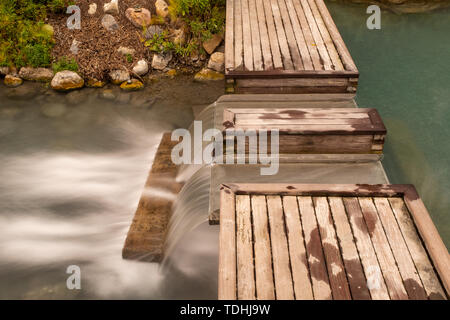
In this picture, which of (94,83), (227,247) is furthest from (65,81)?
(227,247)

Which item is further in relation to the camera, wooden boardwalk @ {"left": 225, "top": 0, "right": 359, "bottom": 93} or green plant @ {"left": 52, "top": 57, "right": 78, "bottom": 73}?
green plant @ {"left": 52, "top": 57, "right": 78, "bottom": 73}

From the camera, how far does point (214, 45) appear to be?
30.8 feet

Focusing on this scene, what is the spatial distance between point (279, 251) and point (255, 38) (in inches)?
172

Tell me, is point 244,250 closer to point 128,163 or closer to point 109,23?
Answer: point 128,163

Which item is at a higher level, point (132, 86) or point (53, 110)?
point (132, 86)

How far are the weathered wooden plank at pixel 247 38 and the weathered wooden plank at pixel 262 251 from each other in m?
2.73

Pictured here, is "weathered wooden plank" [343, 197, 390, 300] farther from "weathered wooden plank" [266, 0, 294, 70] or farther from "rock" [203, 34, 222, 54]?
"rock" [203, 34, 222, 54]

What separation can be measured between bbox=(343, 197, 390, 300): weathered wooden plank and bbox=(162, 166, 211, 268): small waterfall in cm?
181

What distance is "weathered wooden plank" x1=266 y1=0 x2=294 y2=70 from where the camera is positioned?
5.90 m

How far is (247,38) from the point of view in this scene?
6.56 meters

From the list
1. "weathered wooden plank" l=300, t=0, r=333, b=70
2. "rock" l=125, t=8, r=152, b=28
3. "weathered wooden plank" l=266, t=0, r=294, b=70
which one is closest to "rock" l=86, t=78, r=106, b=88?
"rock" l=125, t=8, r=152, b=28

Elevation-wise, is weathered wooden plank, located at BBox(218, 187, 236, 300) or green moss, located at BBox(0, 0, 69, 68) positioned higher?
green moss, located at BBox(0, 0, 69, 68)
